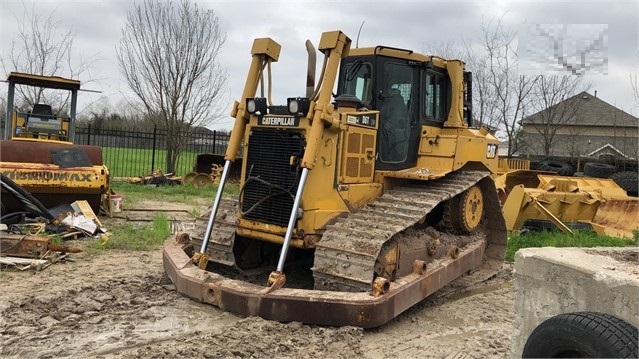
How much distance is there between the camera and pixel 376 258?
4.55 m

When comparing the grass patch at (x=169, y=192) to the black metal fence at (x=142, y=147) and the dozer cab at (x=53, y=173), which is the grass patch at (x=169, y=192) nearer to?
the dozer cab at (x=53, y=173)

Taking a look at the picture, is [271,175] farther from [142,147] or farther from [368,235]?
[142,147]

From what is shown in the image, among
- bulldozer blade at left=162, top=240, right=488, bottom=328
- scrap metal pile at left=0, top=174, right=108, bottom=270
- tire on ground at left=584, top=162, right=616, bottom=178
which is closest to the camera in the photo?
bulldozer blade at left=162, top=240, right=488, bottom=328

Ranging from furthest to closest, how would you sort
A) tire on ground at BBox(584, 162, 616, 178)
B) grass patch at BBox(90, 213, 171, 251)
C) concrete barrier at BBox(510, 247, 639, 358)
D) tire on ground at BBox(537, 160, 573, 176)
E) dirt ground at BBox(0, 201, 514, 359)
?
tire on ground at BBox(537, 160, 573, 176) < tire on ground at BBox(584, 162, 616, 178) < grass patch at BBox(90, 213, 171, 251) < dirt ground at BBox(0, 201, 514, 359) < concrete barrier at BBox(510, 247, 639, 358)

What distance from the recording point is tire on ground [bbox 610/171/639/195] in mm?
13195

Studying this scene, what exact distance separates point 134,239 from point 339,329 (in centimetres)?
459

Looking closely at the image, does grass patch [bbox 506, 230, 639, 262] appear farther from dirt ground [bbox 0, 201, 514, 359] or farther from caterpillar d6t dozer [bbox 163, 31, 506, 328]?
dirt ground [bbox 0, 201, 514, 359]

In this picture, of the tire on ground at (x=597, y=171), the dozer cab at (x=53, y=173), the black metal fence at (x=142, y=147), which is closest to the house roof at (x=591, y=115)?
the tire on ground at (x=597, y=171)

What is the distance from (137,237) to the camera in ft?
26.2

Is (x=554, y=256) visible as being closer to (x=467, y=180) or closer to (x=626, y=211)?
(x=467, y=180)

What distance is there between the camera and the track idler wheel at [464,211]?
21.0ft

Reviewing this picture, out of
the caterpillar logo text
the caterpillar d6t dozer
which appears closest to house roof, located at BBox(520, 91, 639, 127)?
the caterpillar d6t dozer

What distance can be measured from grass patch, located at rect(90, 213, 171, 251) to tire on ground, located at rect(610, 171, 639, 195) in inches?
434

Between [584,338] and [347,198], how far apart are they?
3.21 metres
